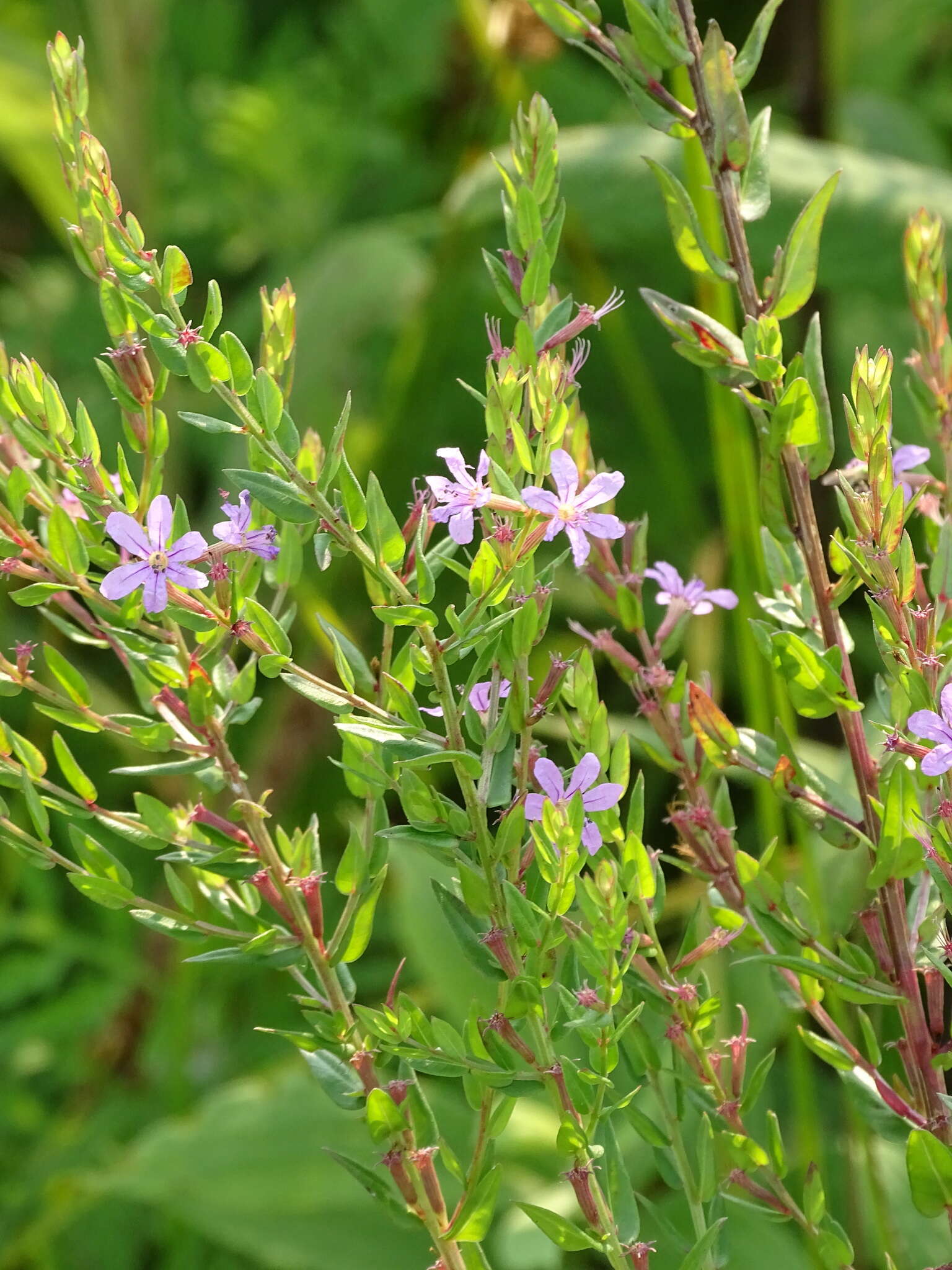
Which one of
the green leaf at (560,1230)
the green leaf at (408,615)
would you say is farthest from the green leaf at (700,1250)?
the green leaf at (408,615)

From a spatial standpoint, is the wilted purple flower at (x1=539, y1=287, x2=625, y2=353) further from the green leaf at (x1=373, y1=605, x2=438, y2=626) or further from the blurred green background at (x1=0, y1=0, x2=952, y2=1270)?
the blurred green background at (x1=0, y1=0, x2=952, y2=1270)

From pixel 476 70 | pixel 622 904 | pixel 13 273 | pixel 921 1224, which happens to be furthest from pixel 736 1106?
pixel 476 70

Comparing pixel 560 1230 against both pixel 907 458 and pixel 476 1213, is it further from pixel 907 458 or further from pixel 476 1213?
pixel 907 458

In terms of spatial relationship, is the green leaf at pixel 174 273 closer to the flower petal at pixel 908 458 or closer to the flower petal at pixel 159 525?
the flower petal at pixel 159 525

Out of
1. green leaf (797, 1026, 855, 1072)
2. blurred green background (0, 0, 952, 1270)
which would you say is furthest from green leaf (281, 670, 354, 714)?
blurred green background (0, 0, 952, 1270)

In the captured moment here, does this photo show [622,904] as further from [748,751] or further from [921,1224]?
[921,1224]

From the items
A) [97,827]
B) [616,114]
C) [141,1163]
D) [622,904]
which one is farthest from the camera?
[616,114]
